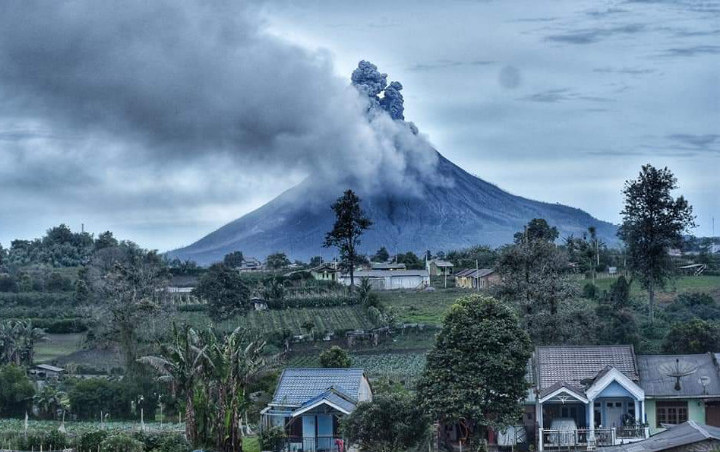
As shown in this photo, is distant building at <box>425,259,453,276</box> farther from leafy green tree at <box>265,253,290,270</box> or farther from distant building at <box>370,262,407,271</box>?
leafy green tree at <box>265,253,290,270</box>

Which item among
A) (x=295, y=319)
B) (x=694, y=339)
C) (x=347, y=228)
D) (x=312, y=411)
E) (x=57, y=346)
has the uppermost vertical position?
(x=347, y=228)

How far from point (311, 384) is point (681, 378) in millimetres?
12808

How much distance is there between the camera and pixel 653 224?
67.5m

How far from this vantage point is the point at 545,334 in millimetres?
51906

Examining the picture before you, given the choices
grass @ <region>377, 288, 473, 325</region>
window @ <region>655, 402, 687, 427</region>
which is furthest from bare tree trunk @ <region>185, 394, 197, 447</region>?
grass @ <region>377, 288, 473, 325</region>

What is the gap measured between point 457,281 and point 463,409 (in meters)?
65.7

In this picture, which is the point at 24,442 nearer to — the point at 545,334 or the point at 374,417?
the point at 374,417

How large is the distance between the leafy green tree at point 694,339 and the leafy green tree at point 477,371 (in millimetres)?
17211

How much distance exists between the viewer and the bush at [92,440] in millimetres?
38844

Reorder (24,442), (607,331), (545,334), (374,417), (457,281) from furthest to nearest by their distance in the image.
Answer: (457,281) → (607,331) → (545,334) → (24,442) → (374,417)

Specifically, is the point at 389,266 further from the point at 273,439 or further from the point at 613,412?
the point at 273,439

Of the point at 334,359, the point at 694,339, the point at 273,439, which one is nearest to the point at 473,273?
the point at 694,339

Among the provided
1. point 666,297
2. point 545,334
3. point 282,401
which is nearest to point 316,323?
point 666,297

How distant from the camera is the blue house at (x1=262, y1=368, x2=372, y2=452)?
40.6 metres
